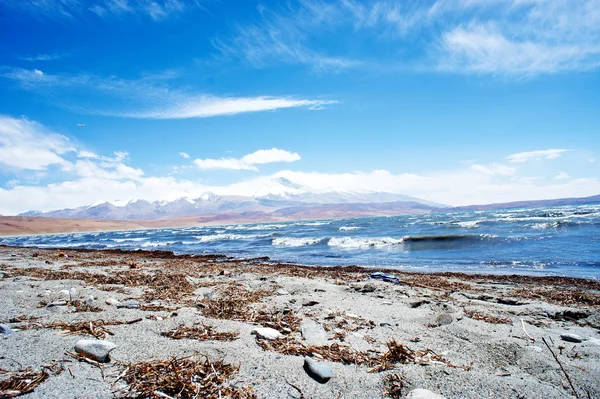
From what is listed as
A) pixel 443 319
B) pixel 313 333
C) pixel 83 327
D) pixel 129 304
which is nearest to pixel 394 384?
pixel 313 333

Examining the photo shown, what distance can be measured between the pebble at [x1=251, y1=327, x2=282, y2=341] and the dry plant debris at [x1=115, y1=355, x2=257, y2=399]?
2.76 feet

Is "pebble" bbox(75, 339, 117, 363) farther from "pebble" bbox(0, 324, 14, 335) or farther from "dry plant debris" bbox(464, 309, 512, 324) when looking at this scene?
"dry plant debris" bbox(464, 309, 512, 324)

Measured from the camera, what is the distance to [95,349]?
2.60 m

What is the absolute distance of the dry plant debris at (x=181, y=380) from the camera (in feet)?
7.08

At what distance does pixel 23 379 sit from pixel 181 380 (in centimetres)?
111

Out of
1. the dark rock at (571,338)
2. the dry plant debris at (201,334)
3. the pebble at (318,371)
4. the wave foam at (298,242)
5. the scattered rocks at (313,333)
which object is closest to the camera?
the pebble at (318,371)

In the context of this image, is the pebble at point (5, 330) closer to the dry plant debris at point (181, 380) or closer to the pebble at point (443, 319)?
the dry plant debris at point (181, 380)

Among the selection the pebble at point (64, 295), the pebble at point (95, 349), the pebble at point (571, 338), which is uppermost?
the pebble at point (95, 349)

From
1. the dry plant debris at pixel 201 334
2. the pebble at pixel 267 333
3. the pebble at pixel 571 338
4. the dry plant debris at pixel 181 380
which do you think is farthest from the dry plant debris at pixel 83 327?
the pebble at pixel 571 338

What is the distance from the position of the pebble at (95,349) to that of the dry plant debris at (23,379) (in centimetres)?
19

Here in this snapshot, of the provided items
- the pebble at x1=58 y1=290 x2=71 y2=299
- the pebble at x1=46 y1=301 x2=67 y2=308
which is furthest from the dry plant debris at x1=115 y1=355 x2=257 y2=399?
the pebble at x1=58 y1=290 x2=71 y2=299

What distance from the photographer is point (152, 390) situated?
84.7 inches

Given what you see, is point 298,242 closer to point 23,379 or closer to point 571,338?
point 571,338

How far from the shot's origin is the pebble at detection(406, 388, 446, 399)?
2227 millimetres
